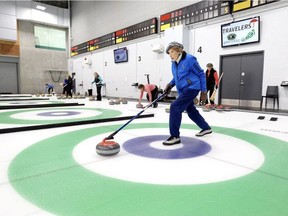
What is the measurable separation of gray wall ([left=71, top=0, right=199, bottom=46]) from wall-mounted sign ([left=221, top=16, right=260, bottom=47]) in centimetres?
226

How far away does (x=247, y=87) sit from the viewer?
809 cm

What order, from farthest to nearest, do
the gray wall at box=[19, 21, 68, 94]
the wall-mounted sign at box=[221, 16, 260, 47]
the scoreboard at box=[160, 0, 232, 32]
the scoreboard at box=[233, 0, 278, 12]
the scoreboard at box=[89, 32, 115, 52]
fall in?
the gray wall at box=[19, 21, 68, 94], the scoreboard at box=[89, 32, 115, 52], the scoreboard at box=[160, 0, 232, 32], the wall-mounted sign at box=[221, 16, 260, 47], the scoreboard at box=[233, 0, 278, 12]

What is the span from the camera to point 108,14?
1466 cm

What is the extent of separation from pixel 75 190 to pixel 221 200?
41.1 inches

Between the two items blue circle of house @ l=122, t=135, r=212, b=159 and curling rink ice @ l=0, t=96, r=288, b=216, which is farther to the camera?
blue circle of house @ l=122, t=135, r=212, b=159

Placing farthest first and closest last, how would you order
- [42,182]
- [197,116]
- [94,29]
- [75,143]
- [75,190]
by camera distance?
1. [94,29]
2. [197,116]
3. [75,143]
4. [42,182]
5. [75,190]

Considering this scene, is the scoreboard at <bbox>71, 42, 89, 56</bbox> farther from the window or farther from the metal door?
the metal door

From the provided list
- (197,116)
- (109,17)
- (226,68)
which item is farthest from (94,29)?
(197,116)

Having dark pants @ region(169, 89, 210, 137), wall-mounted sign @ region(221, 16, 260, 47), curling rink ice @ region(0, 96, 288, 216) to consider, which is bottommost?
curling rink ice @ region(0, 96, 288, 216)

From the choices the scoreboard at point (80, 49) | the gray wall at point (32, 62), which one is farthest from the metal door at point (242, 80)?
the gray wall at point (32, 62)

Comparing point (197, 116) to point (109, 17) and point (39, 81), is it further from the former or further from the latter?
point (39, 81)

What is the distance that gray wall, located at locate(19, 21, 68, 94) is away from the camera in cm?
1781

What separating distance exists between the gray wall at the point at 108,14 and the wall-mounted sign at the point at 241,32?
89.0 inches

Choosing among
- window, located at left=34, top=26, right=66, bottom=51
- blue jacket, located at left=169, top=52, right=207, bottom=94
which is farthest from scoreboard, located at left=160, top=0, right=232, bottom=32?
window, located at left=34, top=26, right=66, bottom=51
